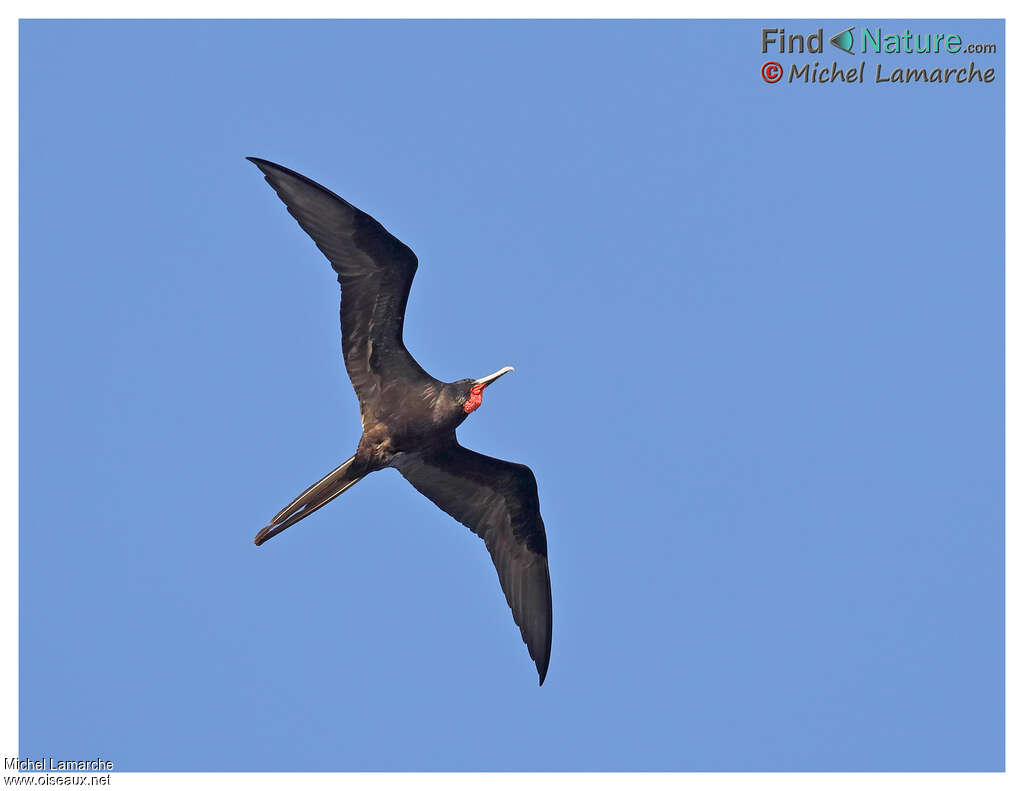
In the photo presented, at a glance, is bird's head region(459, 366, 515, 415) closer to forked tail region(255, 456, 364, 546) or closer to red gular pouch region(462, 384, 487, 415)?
red gular pouch region(462, 384, 487, 415)

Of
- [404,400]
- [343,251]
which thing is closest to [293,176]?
[343,251]

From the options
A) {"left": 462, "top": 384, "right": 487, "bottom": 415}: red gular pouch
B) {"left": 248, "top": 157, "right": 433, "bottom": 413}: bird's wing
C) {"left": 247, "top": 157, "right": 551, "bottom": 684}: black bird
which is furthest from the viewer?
{"left": 462, "top": 384, "right": 487, "bottom": 415}: red gular pouch

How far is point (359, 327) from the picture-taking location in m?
14.4

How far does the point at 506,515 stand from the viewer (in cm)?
1576

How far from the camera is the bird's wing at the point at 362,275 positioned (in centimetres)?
1384

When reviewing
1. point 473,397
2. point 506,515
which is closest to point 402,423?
point 473,397

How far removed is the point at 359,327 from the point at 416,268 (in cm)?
84

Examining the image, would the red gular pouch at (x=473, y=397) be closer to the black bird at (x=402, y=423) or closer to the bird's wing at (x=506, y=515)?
the black bird at (x=402, y=423)

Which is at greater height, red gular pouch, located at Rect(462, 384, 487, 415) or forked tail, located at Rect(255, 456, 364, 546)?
red gular pouch, located at Rect(462, 384, 487, 415)

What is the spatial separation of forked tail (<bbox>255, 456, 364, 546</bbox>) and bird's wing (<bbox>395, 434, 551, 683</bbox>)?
1132 mm

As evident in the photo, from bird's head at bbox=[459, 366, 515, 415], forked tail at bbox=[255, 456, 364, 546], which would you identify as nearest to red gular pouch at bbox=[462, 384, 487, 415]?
bird's head at bbox=[459, 366, 515, 415]

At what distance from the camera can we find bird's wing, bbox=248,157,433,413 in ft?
45.4

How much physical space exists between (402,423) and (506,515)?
1962 mm
